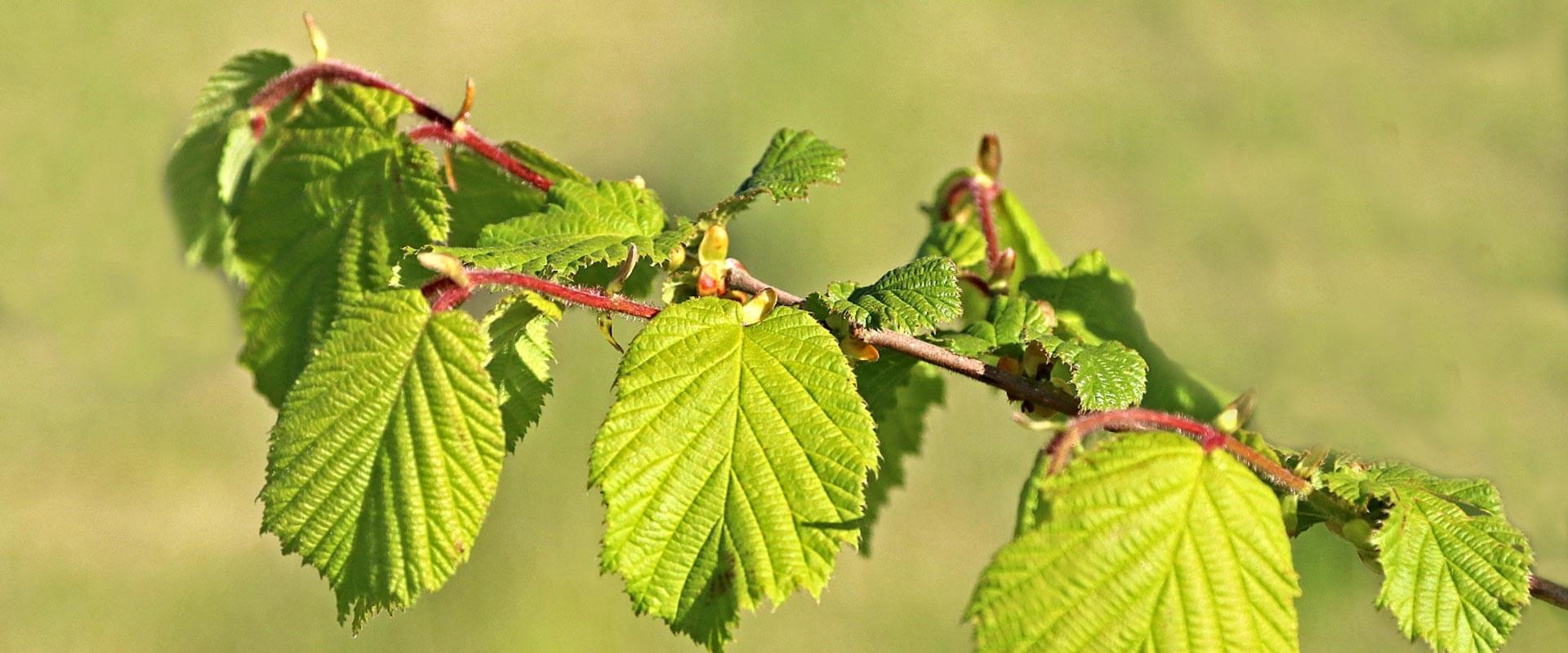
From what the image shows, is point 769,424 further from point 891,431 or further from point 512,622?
point 512,622

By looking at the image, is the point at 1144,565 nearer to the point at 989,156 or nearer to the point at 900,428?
the point at 900,428

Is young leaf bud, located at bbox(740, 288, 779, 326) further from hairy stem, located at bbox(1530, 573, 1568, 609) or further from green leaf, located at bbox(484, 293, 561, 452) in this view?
hairy stem, located at bbox(1530, 573, 1568, 609)

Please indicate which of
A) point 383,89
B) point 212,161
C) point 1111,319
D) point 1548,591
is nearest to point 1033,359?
point 1111,319

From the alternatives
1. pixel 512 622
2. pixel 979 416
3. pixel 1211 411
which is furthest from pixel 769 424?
pixel 979 416

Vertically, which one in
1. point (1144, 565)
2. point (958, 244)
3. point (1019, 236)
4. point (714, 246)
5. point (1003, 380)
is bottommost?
point (1144, 565)

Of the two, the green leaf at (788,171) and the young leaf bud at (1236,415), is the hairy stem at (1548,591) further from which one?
the green leaf at (788,171)

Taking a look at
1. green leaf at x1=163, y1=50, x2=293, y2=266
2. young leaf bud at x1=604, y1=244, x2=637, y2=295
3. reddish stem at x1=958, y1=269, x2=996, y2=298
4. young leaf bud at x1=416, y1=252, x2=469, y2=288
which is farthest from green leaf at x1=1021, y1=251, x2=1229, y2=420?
green leaf at x1=163, y1=50, x2=293, y2=266
